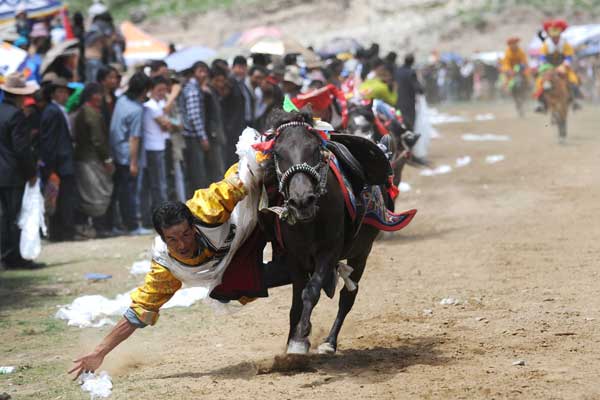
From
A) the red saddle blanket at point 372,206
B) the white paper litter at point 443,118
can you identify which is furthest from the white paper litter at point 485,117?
the red saddle blanket at point 372,206

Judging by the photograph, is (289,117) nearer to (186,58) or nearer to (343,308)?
(343,308)

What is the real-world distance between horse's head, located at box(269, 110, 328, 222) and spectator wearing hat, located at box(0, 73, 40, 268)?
590 cm

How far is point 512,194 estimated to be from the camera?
1634 cm

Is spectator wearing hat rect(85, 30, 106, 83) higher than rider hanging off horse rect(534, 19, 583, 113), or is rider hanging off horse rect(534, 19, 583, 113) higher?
spectator wearing hat rect(85, 30, 106, 83)

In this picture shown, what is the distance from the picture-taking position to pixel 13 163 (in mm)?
11805

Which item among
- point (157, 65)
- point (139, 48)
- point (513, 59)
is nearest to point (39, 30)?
point (157, 65)

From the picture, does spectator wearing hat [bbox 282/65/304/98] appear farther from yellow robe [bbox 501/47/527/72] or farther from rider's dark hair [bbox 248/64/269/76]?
yellow robe [bbox 501/47/527/72]

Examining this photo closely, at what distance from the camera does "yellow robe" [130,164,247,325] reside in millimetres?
6520

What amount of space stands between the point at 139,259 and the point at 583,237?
5087 mm

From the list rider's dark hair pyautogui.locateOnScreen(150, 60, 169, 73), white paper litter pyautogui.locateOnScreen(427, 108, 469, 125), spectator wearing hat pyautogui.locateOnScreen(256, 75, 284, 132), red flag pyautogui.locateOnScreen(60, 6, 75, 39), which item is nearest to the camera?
spectator wearing hat pyautogui.locateOnScreen(256, 75, 284, 132)

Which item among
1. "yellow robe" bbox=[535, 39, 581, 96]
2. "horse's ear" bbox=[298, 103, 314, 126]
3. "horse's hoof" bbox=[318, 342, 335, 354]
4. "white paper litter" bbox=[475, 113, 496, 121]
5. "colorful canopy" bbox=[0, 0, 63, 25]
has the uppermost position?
"horse's ear" bbox=[298, 103, 314, 126]

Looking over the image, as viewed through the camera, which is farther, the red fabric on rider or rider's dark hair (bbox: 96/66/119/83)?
rider's dark hair (bbox: 96/66/119/83)

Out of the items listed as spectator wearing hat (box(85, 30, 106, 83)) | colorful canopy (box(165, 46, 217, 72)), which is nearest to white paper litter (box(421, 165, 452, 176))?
colorful canopy (box(165, 46, 217, 72))

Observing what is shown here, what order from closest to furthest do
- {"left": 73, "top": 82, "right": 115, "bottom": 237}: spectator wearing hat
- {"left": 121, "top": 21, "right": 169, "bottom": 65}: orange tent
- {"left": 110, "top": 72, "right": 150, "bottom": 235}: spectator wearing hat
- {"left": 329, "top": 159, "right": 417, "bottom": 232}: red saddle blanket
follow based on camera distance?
{"left": 329, "top": 159, "right": 417, "bottom": 232}: red saddle blanket < {"left": 73, "top": 82, "right": 115, "bottom": 237}: spectator wearing hat < {"left": 110, "top": 72, "right": 150, "bottom": 235}: spectator wearing hat < {"left": 121, "top": 21, "right": 169, "bottom": 65}: orange tent
